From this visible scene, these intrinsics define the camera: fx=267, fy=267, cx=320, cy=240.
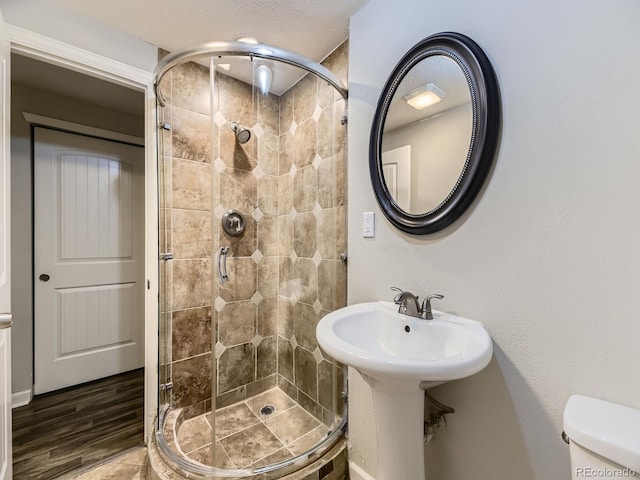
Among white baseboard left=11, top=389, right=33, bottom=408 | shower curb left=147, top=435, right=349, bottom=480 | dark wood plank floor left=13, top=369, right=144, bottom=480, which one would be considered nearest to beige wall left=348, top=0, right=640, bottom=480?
shower curb left=147, top=435, right=349, bottom=480

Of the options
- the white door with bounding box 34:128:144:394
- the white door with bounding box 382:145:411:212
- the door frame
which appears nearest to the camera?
the white door with bounding box 382:145:411:212

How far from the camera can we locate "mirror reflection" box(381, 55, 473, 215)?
3.18 ft

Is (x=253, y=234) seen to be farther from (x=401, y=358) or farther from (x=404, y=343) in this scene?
(x=401, y=358)

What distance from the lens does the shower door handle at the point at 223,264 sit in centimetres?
160

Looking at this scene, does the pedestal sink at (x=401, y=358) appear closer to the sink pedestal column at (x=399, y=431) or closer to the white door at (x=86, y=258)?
the sink pedestal column at (x=399, y=431)

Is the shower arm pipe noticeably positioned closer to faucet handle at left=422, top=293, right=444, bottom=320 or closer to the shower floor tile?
faucet handle at left=422, top=293, right=444, bottom=320

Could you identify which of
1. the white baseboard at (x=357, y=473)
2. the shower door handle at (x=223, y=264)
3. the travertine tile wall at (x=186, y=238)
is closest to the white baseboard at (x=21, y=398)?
the travertine tile wall at (x=186, y=238)

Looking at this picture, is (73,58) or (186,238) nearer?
(73,58)

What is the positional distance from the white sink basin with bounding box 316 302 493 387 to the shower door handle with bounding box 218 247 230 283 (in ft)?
2.79

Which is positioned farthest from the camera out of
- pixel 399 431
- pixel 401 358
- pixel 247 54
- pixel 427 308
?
pixel 247 54

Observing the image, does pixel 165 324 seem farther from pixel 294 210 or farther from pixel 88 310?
pixel 88 310

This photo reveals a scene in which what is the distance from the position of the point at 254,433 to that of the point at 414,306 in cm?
120

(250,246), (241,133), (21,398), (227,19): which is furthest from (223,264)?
(21,398)

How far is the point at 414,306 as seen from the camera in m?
1.02
